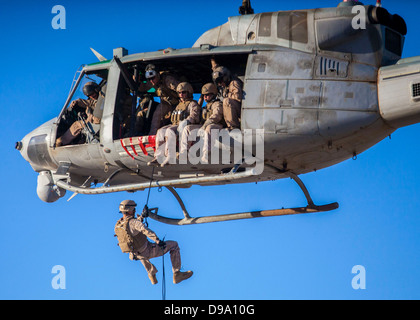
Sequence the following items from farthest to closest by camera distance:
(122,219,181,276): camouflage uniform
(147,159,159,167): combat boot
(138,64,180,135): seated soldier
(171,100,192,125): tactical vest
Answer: (122,219,181,276): camouflage uniform, (138,64,180,135): seated soldier, (171,100,192,125): tactical vest, (147,159,159,167): combat boot

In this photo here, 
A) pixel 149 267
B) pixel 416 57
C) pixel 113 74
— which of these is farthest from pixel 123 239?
pixel 416 57

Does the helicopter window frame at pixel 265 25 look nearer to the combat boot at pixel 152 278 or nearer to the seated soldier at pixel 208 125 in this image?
the seated soldier at pixel 208 125

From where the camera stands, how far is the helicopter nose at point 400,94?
1259 centimetres

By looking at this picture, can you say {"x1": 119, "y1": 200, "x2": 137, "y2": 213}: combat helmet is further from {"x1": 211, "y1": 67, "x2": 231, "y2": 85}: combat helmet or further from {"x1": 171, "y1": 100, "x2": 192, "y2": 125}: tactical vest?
{"x1": 211, "y1": 67, "x2": 231, "y2": 85}: combat helmet

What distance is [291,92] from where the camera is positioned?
42.9ft

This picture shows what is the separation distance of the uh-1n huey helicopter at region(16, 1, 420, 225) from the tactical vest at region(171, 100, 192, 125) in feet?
2.16

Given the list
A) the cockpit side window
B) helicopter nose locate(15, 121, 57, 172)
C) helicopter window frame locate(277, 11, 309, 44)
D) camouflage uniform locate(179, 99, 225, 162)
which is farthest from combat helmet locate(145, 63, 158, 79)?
helicopter nose locate(15, 121, 57, 172)

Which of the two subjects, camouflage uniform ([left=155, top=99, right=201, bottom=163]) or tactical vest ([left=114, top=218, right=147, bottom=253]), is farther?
tactical vest ([left=114, top=218, right=147, bottom=253])

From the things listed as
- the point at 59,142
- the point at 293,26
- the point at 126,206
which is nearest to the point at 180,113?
the point at 126,206

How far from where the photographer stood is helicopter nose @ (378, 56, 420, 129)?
12.6m

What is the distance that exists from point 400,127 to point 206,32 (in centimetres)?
436

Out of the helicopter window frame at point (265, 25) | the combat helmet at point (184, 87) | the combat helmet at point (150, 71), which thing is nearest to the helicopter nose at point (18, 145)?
the combat helmet at point (150, 71)

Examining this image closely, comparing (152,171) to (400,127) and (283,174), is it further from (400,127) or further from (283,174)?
(400,127)

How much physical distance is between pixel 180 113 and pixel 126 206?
2.41 meters
